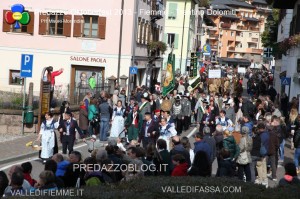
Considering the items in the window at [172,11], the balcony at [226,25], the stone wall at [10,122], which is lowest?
the stone wall at [10,122]

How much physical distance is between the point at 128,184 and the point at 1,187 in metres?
1.90

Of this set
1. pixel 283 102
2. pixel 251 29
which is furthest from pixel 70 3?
pixel 251 29

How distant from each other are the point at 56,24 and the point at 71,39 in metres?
1.16

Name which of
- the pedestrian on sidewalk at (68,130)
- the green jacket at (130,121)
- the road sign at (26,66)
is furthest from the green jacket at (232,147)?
the road sign at (26,66)

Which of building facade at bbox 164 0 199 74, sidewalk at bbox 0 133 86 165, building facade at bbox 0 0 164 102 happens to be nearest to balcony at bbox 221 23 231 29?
building facade at bbox 164 0 199 74

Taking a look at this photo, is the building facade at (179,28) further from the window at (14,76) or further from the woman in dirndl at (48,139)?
the woman in dirndl at (48,139)

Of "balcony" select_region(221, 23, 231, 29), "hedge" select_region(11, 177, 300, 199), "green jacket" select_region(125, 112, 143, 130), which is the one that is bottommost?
"green jacket" select_region(125, 112, 143, 130)

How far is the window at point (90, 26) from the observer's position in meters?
39.1

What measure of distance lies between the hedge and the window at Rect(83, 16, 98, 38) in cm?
2856

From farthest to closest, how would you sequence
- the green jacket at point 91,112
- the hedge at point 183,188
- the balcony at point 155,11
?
the balcony at point 155,11
the green jacket at point 91,112
the hedge at point 183,188

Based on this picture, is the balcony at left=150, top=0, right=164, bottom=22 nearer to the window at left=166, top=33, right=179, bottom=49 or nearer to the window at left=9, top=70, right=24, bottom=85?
the window at left=9, top=70, right=24, bottom=85

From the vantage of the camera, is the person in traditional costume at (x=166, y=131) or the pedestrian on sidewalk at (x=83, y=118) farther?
the pedestrian on sidewalk at (x=83, y=118)

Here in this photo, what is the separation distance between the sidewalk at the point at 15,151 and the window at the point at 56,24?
52.0 ft

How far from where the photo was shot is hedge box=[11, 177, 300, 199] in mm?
9675
